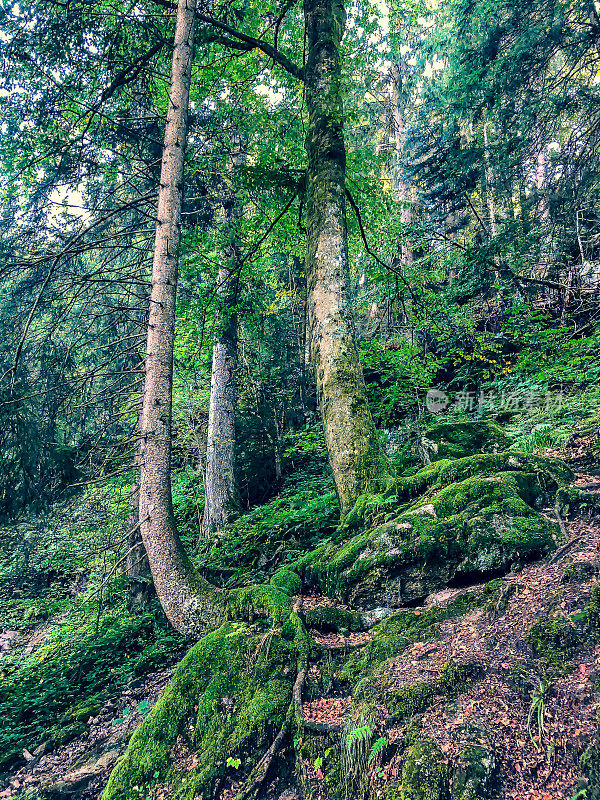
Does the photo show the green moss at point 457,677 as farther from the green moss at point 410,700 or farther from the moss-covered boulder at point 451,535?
the moss-covered boulder at point 451,535

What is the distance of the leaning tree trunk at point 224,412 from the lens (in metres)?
7.79

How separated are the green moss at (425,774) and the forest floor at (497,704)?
0.07 metres

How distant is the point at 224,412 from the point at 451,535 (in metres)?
5.84

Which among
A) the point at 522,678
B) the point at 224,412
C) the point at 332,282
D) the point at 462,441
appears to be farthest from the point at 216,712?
the point at 224,412

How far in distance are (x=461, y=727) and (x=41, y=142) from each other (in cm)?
854

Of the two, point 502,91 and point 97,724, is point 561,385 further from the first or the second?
point 97,724

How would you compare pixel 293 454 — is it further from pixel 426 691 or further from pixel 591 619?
pixel 591 619

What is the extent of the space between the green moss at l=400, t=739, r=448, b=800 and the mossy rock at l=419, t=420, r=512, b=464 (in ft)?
10.9

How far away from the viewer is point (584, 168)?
8555 mm

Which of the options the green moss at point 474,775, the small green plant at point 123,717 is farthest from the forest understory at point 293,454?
the small green plant at point 123,717

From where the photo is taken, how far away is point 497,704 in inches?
93.7

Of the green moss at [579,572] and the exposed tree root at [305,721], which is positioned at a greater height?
the green moss at [579,572]

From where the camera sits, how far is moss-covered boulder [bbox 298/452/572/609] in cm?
352

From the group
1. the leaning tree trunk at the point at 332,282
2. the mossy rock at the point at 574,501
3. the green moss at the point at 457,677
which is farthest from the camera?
the leaning tree trunk at the point at 332,282
